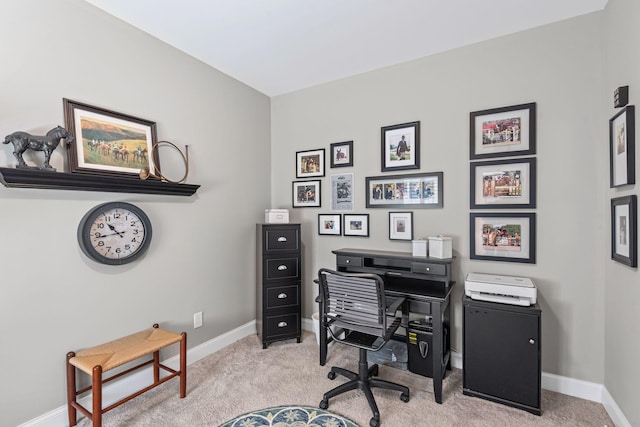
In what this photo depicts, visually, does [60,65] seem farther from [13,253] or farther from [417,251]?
[417,251]

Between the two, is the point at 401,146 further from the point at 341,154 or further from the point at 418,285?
the point at 418,285

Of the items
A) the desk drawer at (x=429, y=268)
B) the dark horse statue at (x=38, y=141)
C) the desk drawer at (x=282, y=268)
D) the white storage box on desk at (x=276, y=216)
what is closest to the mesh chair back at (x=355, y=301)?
the desk drawer at (x=429, y=268)

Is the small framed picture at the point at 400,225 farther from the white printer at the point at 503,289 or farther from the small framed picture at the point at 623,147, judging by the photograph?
the small framed picture at the point at 623,147

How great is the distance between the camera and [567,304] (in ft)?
7.36

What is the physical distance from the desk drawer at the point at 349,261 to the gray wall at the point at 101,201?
1.06m

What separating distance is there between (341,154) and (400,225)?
38.1 inches

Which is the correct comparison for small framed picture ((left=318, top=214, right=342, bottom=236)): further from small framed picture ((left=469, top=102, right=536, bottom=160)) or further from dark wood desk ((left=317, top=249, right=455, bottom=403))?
small framed picture ((left=469, top=102, right=536, bottom=160))

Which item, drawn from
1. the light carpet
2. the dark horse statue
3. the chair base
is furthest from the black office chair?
the dark horse statue

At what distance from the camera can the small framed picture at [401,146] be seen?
9.16ft

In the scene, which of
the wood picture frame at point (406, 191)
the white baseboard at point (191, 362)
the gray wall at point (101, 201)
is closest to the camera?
the gray wall at point (101, 201)

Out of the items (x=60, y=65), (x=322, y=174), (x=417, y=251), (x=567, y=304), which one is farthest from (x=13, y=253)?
(x=567, y=304)

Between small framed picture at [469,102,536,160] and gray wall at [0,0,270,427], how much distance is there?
88.1 inches

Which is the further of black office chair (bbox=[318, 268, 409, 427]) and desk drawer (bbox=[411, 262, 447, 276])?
desk drawer (bbox=[411, 262, 447, 276])

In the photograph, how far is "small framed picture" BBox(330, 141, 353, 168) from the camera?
314 cm
